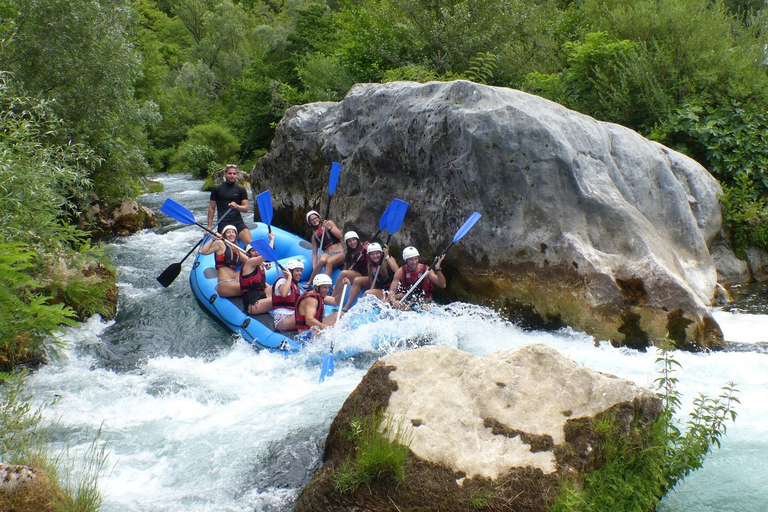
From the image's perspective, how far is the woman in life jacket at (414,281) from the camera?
21.7 ft

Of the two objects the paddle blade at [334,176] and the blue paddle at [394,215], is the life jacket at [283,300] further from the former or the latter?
the paddle blade at [334,176]

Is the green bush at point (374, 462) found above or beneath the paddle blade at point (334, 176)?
above

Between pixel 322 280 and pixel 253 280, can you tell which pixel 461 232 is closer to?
pixel 322 280

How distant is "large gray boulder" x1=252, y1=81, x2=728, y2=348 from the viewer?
232 inches

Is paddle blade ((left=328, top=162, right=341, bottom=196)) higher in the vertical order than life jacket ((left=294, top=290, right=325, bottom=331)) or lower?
higher

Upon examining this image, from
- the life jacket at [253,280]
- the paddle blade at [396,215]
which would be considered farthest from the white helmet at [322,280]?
the paddle blade at [396,215]

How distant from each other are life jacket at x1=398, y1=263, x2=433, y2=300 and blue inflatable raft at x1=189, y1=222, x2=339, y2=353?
2.90 feet

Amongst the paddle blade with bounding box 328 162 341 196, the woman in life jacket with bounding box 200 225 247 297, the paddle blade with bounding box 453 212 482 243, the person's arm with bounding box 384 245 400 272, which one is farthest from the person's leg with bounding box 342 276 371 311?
the paddle blade with bounding box 328 162 341 196

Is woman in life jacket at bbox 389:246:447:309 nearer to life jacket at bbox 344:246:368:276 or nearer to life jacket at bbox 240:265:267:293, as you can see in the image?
life jacket at bbox 344:246:368:276

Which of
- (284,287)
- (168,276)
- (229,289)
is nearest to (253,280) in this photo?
(229,289)

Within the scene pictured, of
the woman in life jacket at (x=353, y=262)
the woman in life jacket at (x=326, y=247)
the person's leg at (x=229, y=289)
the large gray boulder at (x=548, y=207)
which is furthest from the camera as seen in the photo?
the woman in life jacket at (x=326, y=247)

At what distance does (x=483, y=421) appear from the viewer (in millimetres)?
3531

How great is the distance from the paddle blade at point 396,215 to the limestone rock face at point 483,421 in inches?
124

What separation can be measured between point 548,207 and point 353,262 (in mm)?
2310
